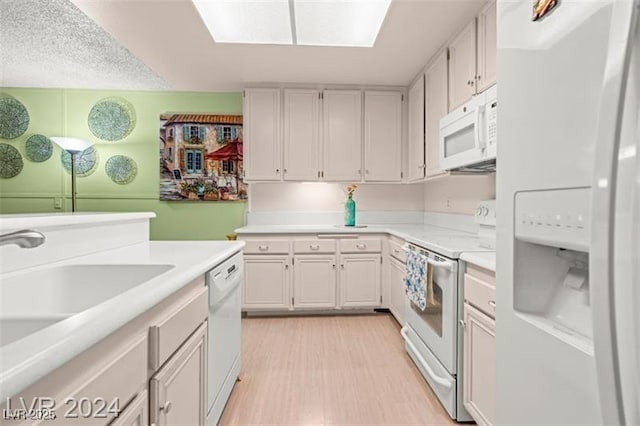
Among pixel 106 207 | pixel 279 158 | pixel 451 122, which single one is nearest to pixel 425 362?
pixel 451 122

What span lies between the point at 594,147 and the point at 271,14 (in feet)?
7.41

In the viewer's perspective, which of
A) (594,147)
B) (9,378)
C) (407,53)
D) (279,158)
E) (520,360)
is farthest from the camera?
(279,158)

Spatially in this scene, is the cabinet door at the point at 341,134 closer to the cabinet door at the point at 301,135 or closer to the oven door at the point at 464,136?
the cabinet door at the point at 301,135

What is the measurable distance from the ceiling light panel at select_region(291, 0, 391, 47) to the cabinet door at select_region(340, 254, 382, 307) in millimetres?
1929

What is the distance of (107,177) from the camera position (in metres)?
3.79

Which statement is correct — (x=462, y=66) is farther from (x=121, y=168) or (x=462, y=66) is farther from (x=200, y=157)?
(x=121, y=168)

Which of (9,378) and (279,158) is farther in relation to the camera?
(279,158)

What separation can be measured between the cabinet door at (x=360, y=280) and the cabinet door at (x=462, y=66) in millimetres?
1591

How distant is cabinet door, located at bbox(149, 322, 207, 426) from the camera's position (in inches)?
37.0

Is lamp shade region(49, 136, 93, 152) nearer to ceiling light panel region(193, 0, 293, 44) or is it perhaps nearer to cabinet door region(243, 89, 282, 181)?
cabinet door region(243, 89, 282, 181)

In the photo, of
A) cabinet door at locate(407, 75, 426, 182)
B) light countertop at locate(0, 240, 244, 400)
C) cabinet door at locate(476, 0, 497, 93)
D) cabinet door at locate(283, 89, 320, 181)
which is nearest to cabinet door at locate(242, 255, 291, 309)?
cabinet door at locate(283, 89, 320, 181)

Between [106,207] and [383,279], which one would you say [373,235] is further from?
[106,207]

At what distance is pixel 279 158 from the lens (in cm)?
343

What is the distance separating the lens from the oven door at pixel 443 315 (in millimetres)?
1653
